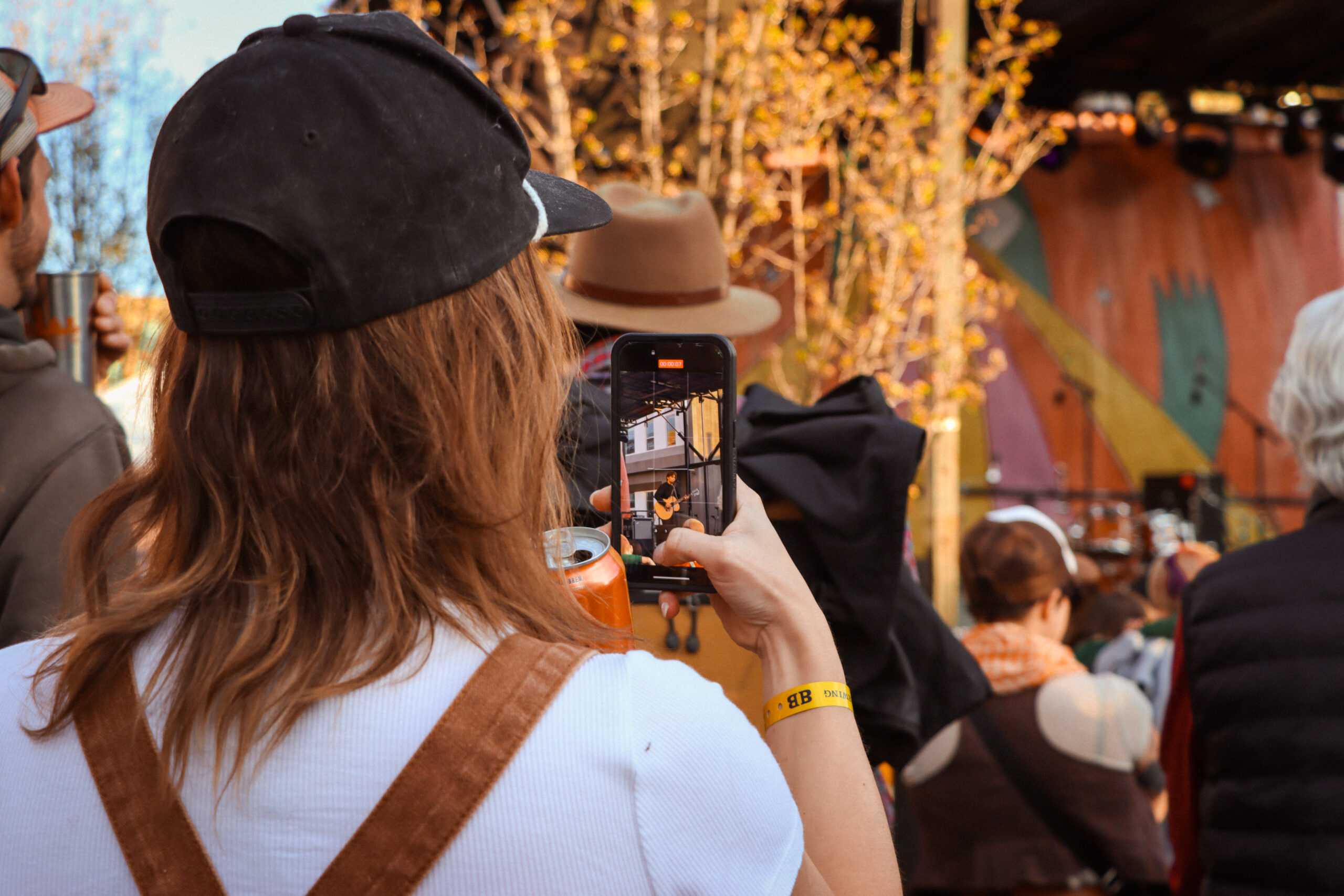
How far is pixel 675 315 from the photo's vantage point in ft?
5.81

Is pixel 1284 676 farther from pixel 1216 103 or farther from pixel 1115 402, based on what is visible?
pixel 1216 103

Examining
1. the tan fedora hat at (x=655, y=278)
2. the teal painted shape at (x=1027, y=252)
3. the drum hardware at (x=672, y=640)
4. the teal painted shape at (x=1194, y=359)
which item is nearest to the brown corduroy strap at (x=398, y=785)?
the drum hardware at (x=672, y=640)

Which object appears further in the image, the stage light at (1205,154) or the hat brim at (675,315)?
the stage light at (1205,154)

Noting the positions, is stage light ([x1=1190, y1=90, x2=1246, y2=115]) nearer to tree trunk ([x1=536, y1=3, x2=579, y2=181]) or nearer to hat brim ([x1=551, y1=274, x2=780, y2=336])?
tree trunk ([x1=536, y1=3, x2=579, y2=181])

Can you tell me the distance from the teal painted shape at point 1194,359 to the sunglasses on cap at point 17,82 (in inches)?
486

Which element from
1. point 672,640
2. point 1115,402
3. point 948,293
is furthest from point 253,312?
point 1115,402

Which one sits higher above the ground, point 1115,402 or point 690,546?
point 690,546

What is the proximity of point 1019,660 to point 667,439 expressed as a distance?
4.90 ft

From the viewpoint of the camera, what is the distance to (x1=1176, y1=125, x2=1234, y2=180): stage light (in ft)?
37.8

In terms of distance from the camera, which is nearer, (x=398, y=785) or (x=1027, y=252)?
(x=398, y=785)

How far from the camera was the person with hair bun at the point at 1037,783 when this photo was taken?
206 centimetres

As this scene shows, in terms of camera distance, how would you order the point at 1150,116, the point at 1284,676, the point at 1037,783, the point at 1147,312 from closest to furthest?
1. the point at 1284,676
2. the point at 1037,783
3. the point at 1150,116
4. the point at 1147,312

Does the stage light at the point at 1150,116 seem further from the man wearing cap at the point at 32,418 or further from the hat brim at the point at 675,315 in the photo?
the man wearing cap at the point at 32,418

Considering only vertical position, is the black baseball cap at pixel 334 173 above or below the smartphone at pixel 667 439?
above
